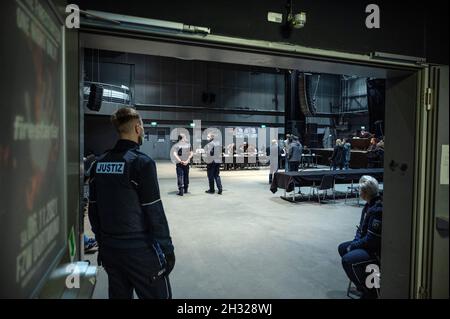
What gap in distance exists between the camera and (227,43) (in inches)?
70.3

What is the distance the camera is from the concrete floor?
3207 mm

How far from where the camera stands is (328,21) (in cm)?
205

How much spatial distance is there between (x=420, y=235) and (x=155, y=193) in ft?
5.96

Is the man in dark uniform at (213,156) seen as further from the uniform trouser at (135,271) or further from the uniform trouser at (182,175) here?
the uniform trouser at (135,271)

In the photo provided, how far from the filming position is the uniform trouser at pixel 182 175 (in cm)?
836

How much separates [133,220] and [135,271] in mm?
293

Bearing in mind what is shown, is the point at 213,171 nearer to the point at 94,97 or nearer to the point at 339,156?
the point at 94,97

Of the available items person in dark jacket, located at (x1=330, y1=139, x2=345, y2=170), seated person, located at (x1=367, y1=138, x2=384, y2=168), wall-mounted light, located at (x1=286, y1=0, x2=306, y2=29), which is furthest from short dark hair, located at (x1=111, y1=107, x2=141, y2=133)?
→ seated person, located at (x1=367, y1=138, x2=384, y2=168)

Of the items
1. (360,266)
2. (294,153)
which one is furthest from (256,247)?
(294,153)

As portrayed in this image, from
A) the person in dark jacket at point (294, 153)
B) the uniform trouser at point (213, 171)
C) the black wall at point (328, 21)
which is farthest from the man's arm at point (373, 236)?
the person in dark jacket at point (294, 153)

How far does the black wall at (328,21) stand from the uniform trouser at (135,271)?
50.7 inches

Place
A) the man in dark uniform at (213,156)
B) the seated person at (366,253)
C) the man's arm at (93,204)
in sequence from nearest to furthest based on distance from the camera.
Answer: the man's arm at (93,204) → the seated person at (366,253) → the man in dark uniform at (213,156)

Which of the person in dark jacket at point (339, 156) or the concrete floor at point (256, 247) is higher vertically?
the person in dark jacket at point (339, 156)
